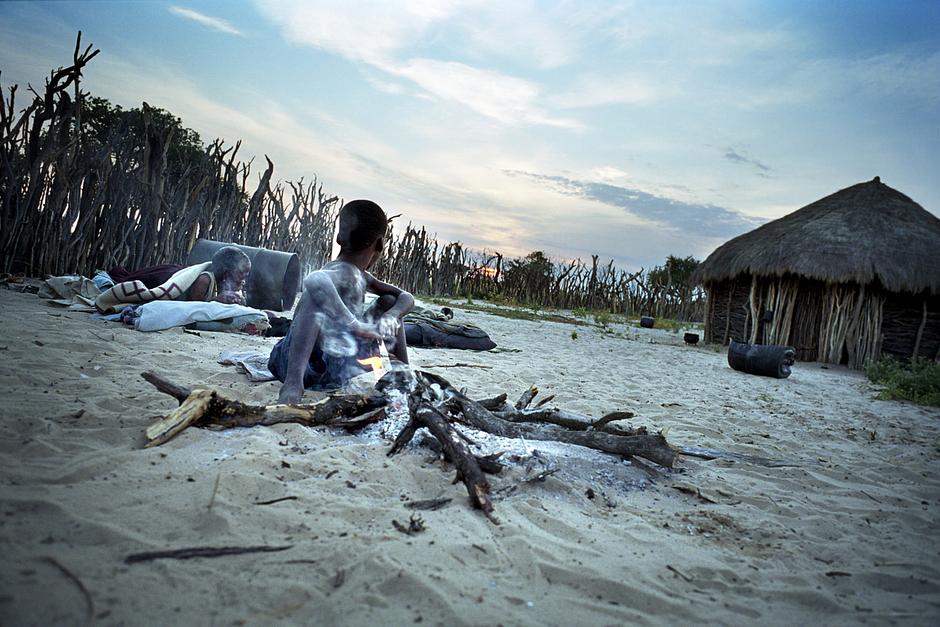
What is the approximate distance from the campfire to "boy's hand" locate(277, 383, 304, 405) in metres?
0.26

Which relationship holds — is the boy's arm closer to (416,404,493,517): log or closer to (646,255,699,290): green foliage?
(416,404,493,517): log

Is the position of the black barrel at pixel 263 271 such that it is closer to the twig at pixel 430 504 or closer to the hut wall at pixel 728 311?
the twig at pixel 430 504

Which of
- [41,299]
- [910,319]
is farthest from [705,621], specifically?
[910,319]

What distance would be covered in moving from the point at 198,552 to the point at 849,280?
11.4m

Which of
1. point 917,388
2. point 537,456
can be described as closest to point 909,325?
point 917,388

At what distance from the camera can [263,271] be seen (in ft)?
23.9

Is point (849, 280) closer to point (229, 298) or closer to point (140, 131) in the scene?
point (229, 298)

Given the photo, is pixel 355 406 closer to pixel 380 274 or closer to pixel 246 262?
pixel 246 262

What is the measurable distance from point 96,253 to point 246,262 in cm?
353

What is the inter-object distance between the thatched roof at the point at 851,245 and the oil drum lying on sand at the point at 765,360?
3710mm

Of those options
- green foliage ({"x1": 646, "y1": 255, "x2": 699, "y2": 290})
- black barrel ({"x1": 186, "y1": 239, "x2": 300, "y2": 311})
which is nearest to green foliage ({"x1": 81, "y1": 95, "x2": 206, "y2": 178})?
black barrel ({"x1": 186, "y1": 239, "x2": 300, "y2": 311})

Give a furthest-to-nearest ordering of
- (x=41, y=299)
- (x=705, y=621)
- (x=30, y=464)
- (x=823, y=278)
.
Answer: (x=823, y=278)
(x=41, y=299)
(x=30, y=464)
(x=705, y=621)

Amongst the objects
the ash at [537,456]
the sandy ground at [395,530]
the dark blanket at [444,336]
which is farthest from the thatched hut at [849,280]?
the ash at [537,456]

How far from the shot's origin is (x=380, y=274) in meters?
16.8
